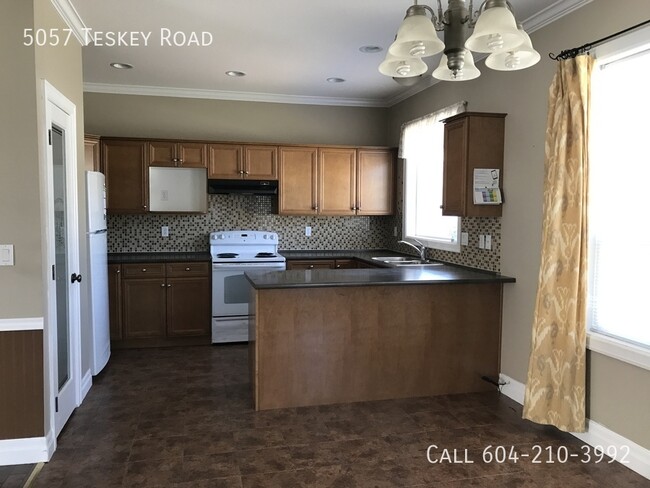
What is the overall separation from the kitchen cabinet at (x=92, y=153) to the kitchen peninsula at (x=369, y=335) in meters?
2.34

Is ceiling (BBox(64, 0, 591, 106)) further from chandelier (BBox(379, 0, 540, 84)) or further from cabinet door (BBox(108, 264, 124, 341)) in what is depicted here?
cabinet door (BBox(108, 264, 124, 341))

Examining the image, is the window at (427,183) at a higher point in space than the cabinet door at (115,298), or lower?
higher

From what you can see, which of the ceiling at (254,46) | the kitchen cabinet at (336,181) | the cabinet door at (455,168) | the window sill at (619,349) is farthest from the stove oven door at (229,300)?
the window sill at (619,349)

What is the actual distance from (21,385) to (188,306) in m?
2.41

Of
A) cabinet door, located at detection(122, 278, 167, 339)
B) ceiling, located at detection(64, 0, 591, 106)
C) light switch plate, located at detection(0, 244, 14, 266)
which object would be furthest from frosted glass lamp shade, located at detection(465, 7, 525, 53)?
cabinet door, located at detection(122, 278, 167, 339)

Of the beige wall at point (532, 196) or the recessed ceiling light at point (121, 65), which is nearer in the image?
the beige wall at point (532, 196)

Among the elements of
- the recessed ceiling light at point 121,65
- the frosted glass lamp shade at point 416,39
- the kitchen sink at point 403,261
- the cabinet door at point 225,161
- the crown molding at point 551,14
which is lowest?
the kitchen sink at point 403,261

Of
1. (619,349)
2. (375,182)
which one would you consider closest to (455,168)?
(619,349)

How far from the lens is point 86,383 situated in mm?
3771

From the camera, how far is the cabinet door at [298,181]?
5.57 m

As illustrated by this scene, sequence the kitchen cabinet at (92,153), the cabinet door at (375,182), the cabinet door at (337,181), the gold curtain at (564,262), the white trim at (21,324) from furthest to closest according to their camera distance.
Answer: the cabinet door at (375,182), the cabinet door at (337,181), the kitchen cabinet at (92,153), the gold curtain at (564,262), the white trim at (21,324)

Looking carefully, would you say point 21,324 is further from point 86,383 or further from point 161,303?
point 161,303

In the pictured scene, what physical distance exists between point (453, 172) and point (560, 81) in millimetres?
1085

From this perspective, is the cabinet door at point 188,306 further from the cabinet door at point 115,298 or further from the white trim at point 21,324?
the white trim at point 21,324
